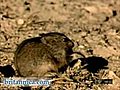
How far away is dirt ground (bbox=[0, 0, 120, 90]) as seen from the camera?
3.65 meters

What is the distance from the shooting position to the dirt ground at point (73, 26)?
365 cm

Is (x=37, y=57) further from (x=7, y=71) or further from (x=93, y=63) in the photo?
(x=93, y=63)

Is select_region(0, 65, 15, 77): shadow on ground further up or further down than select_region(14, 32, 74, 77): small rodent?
further down

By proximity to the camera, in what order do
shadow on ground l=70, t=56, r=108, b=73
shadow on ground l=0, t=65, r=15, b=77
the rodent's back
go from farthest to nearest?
shadow on ground l=70, t=56, r=108, b=73 < shadow on ground l=0, t=65, r=15, b=77 < the rodent's back

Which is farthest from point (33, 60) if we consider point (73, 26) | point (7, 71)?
point (73, 26)

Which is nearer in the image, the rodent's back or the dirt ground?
the rodent's back

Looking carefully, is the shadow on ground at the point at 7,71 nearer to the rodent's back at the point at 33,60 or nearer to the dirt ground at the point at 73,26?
the dirt ground at the point at 73,26

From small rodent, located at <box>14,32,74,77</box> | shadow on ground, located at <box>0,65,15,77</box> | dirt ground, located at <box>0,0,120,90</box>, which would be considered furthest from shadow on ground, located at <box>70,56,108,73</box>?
shadow on ground, located at <box>0,65,15,77</box>

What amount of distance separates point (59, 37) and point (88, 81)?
1.78 ft

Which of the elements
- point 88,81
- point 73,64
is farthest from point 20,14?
point 88,81

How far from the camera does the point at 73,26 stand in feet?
14.4

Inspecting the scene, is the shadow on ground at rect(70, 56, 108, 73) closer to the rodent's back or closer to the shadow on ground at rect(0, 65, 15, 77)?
the rodent's back

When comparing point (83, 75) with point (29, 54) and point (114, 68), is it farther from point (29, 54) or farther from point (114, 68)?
point (29, 54)

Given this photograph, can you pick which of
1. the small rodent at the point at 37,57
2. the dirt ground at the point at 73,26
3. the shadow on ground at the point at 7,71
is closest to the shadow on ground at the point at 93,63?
the dirt ground at the point at 73,26
